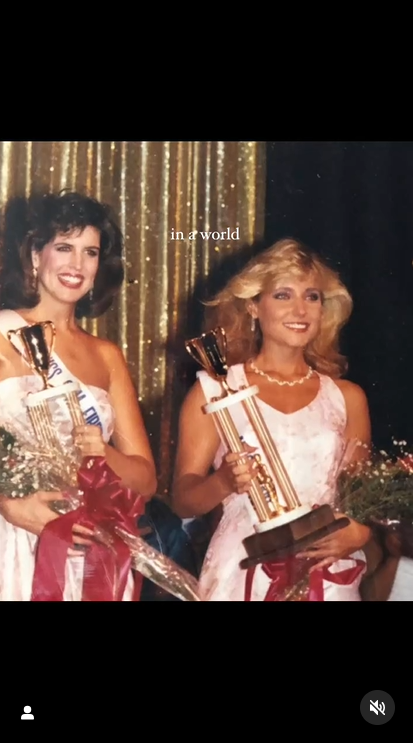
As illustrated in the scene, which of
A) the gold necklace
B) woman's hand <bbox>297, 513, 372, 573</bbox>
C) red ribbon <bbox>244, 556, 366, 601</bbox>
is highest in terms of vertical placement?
the gold necklace

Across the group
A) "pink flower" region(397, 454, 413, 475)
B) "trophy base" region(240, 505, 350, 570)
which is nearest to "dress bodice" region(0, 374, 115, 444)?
"trophy base" region(240, 505, 350, 570)

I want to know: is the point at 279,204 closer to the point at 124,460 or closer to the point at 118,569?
the point at 124,460

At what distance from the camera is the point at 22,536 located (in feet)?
5.52

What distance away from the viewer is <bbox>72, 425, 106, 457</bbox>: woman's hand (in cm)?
167

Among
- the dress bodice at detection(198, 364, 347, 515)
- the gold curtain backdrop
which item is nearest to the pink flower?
the dress bodice at detection(198, 364, 347, 515)

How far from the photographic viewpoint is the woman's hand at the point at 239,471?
1669 mm

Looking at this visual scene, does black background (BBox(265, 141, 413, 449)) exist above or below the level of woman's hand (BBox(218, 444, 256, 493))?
above

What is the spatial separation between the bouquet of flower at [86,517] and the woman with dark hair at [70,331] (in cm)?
2

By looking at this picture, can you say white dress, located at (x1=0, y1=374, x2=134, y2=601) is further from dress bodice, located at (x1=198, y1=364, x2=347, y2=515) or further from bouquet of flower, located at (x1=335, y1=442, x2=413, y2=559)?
bouquet of flower, located at (x1=335, y1=442, x2=413, y2=559)

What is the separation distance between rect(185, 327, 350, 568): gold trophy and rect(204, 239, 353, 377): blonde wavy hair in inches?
2.1

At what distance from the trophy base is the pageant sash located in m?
0.34

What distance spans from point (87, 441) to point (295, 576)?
0.43m
